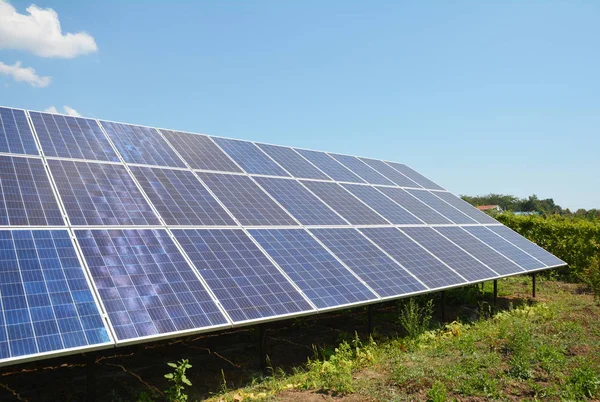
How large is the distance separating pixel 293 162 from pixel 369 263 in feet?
24.5

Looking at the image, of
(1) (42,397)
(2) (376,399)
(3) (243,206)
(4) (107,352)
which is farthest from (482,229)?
(1) (42,397)

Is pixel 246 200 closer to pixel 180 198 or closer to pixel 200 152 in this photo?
pixel 180 198

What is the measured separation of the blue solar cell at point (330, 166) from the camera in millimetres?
19922

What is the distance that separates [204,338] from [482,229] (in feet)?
43.9

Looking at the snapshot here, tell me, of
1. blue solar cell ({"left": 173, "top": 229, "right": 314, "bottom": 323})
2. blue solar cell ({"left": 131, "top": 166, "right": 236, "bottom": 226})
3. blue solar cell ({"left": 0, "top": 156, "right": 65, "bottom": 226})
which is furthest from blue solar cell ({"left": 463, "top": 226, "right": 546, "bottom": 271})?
blue solar cell ({"left": 0, "top": 156, "right": 65, "bottom": 226})

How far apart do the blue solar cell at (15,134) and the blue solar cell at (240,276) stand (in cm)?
482

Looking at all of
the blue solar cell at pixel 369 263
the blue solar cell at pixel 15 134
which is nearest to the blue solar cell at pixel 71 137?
the blue solar cell at pixel 15 134

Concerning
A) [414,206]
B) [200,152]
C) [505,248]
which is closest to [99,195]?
[200,152]

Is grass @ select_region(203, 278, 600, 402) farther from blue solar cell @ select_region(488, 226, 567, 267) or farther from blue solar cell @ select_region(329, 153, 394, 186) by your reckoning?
blue solar cell @ select_region(329, 153, 394, 186)

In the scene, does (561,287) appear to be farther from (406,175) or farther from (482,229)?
(406,175)

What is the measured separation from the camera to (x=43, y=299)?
7.71 meters

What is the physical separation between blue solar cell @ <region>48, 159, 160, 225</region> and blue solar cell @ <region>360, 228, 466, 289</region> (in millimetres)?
7175

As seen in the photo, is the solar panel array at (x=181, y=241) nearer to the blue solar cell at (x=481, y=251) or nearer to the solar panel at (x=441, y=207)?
the blue solar cell at (x=481, y=251)

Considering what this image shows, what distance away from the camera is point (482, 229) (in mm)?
20516
